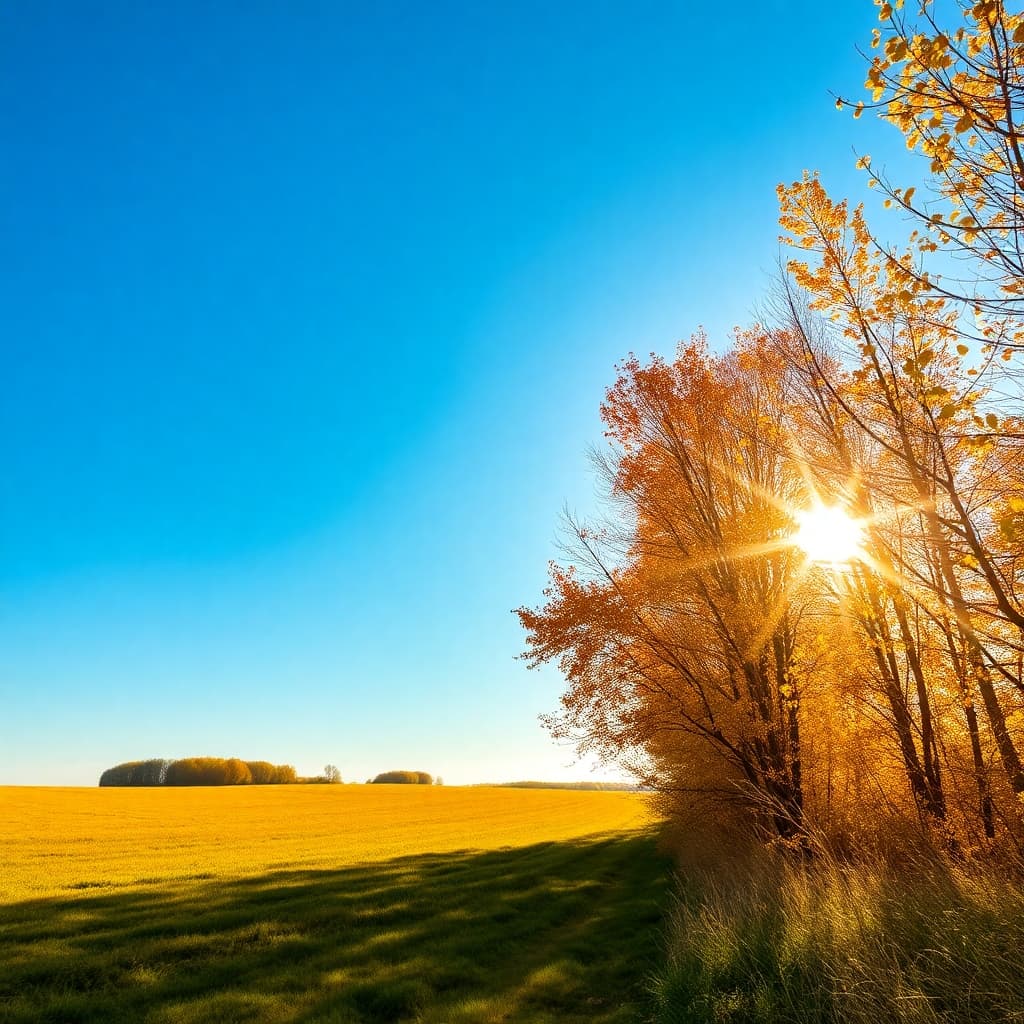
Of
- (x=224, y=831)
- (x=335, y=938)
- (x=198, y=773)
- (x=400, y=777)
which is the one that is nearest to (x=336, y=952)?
(x=335, y=938)

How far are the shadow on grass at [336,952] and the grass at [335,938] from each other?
1.6 inches

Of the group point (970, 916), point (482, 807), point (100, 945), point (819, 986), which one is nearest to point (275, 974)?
point (100, 945)

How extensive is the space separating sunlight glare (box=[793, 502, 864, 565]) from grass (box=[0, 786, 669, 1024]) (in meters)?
7.01

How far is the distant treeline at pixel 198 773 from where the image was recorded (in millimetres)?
89062

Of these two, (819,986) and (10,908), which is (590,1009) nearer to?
(819,986)

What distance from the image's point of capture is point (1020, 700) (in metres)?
9.30

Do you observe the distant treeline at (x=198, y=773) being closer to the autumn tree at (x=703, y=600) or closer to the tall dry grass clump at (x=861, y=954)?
the autumn tree at (x=703, y=600)

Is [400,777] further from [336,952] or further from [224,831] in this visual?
[336,952]

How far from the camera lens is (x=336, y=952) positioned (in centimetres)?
1041

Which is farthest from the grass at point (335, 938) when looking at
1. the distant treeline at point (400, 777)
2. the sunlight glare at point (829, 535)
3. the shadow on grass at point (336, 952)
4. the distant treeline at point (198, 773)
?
the distant treeline at point (400, 777)

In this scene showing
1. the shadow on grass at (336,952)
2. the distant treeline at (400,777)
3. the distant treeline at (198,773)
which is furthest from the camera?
the distant treeline at (400,777)

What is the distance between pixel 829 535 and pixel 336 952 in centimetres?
1075

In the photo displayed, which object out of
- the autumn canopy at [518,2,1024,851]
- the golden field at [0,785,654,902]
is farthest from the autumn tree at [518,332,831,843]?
the golden field at [0,785,654,902]

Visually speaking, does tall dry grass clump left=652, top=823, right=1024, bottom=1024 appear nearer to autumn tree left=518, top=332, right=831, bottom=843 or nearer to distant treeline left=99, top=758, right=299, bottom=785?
autumn tree left=518, top=332, right=831, bottom=843
